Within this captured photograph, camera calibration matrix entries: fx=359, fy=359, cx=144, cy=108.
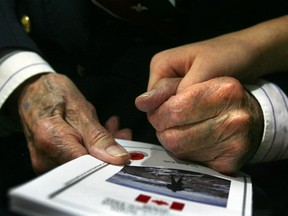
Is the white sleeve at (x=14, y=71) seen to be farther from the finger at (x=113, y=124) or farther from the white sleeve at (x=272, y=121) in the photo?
the white sleeve at (x=272, y=121)

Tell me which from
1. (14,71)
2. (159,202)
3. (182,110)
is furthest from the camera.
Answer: (14,71)

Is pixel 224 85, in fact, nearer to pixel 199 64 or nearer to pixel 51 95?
pixel 199 64

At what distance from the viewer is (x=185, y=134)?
16.7 inches

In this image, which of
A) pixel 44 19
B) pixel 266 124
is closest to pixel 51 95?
pixel 44 19

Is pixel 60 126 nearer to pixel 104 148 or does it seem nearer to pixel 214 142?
pixel 104 148

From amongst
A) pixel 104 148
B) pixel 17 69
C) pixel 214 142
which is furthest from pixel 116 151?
pixel 17 69

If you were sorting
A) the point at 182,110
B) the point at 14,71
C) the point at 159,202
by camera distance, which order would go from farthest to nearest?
→ the point at 14,71
the point at 182,110
the point at 159,202

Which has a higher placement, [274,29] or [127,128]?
[274,29]

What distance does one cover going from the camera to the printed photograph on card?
344 millimetres

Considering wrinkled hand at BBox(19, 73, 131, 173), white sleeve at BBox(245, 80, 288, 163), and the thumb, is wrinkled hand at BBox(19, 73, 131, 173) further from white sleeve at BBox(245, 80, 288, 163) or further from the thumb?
white sleeve at BBox(245, 80, 288, 163)

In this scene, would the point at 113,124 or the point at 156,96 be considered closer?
the point at 156,96

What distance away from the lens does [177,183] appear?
0.37m

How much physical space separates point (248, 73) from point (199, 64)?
0.30 feet

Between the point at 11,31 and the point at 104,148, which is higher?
the point at 11,31
